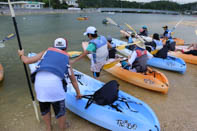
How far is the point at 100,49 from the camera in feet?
11.0

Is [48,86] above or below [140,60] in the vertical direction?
above

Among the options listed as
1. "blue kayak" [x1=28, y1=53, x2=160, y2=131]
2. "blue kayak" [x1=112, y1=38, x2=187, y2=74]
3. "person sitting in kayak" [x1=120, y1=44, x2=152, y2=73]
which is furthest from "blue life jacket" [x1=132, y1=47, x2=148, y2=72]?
"blue kayak" [x1=112, y1=38, x2=187, y2=74]

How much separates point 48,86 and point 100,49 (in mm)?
1739

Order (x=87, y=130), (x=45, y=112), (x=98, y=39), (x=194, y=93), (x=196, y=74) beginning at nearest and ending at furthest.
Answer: (x=45, y=112) < (x=87, y=130) < (x=98, y=39) < (x=194, y=93) < (x=196, y=74)

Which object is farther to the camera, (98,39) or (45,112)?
(98,39)

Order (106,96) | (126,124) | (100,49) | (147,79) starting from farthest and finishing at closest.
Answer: (147,79), (100,49), (106,96), (126,124)

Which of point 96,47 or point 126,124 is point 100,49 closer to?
point 96,47

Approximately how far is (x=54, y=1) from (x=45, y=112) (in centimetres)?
5569

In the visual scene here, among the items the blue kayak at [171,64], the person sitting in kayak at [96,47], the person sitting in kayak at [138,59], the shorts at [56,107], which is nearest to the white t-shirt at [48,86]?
the shorts at [56,107]

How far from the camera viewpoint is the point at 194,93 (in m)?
4.24

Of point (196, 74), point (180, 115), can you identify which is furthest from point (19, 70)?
point (196, 74)

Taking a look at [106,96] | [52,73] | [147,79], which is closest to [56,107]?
[52,73]

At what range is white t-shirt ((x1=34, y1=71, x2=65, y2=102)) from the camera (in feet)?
6.18

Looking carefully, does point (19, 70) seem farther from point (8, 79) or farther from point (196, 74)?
point (196, 74)
